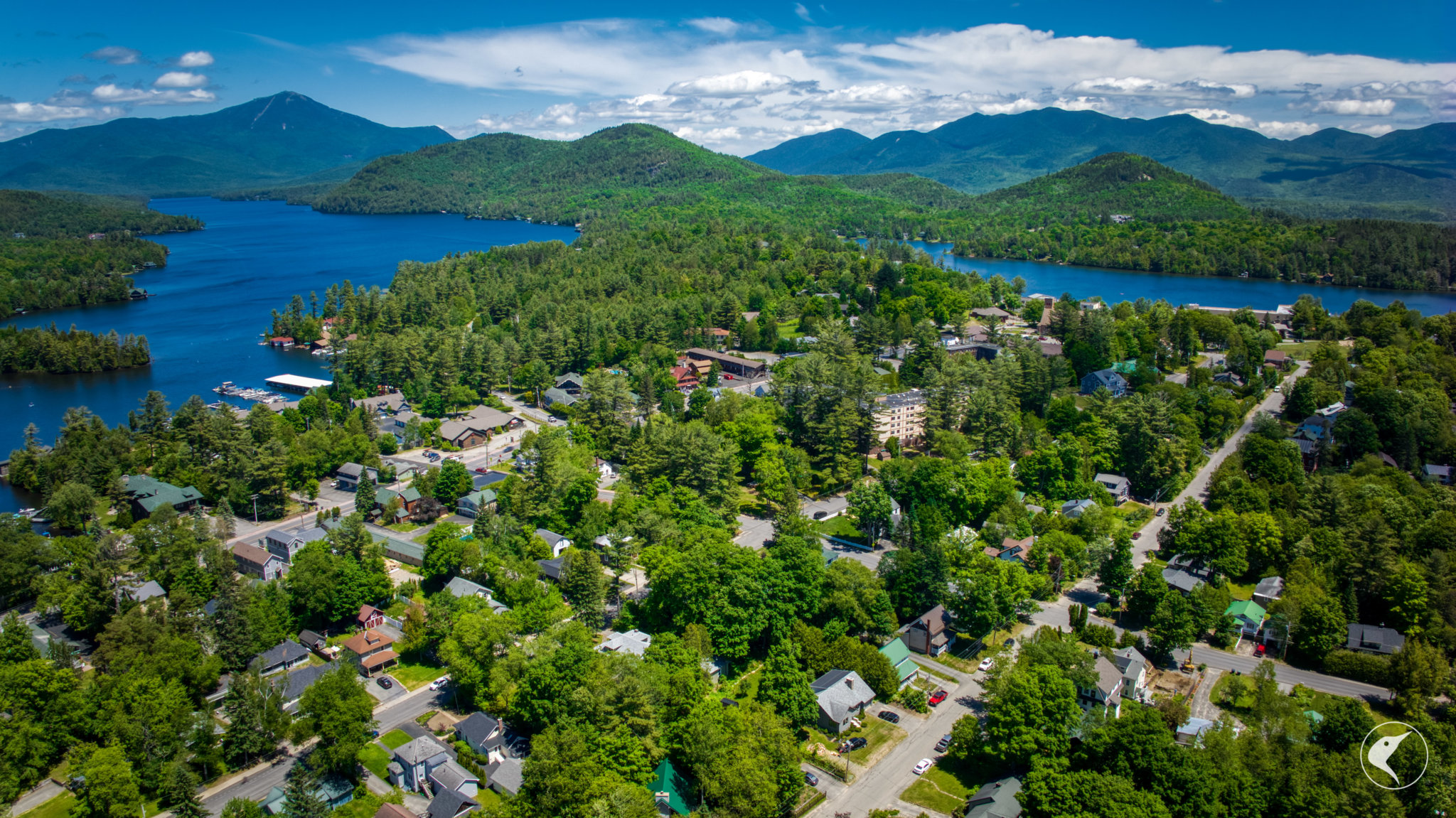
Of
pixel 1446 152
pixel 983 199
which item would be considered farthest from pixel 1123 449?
pixel 1446 152

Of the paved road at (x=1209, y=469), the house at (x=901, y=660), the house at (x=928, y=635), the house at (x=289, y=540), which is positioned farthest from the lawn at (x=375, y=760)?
the paved road at (x=1209, y=469)

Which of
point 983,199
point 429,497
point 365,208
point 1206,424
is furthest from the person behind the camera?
point 365,208

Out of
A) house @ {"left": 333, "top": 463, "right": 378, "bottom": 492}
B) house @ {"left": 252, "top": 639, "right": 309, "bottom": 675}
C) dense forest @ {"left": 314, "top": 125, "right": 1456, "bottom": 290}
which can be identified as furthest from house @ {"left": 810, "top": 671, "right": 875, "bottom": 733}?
dense forest @ {"left": 314, "top": 125, "right": 1456, "bottom": 290}

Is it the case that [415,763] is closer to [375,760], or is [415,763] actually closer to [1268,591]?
[375,760]

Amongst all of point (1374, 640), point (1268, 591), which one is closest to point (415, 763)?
point (1268, 591)

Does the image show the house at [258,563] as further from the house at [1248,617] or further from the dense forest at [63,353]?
the dense forest at [63,353]

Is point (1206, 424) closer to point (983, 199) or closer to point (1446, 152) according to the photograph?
point (983, 199)
